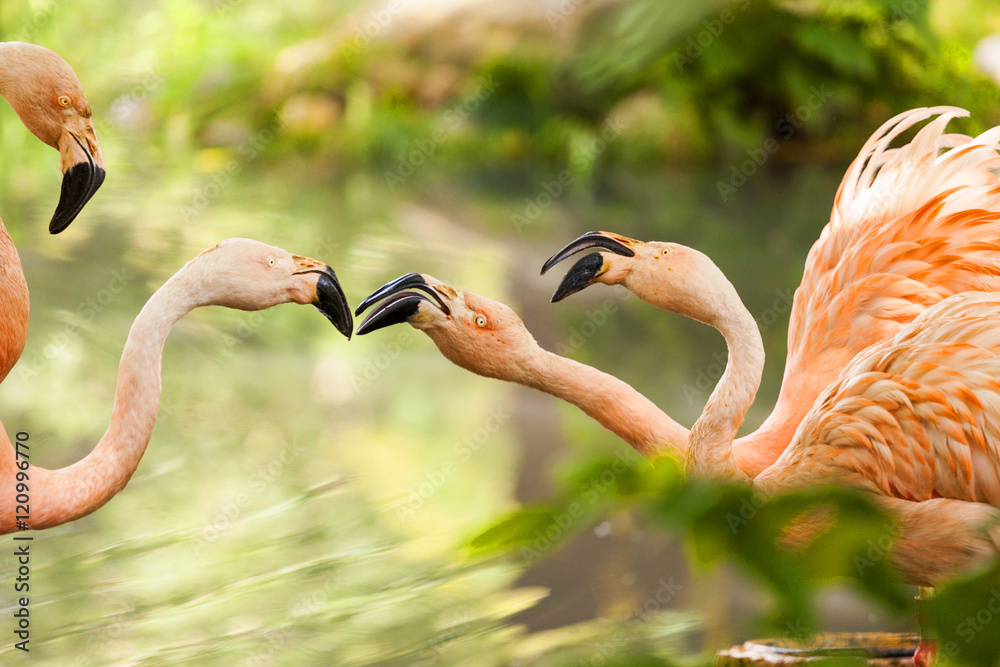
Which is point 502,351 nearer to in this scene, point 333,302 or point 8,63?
point 333,302

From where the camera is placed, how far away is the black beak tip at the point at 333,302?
43.1 inches

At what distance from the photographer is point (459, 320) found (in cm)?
109

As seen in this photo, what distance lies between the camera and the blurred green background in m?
1.61

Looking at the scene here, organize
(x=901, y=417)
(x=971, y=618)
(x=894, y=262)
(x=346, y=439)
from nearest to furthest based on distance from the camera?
(x=971, y=618)
(x=901, y=417)
(x=894, y=262)
(x=346, y=439)

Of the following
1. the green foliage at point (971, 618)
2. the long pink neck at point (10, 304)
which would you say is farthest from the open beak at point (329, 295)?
the green foliage at point (971, 618)

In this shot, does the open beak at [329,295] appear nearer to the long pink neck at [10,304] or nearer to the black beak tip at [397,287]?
the black beak tip at [397,287]

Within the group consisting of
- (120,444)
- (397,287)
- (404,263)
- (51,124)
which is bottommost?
(404,263)

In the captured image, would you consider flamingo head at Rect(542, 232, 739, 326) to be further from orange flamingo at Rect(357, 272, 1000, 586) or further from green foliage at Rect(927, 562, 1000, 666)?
green foliage at Rect(927, 562, 1000, 666)

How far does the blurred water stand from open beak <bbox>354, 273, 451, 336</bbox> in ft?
0.87

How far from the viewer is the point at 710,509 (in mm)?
433

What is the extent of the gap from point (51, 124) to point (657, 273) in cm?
74

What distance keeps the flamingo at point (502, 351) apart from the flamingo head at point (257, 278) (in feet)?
0.20

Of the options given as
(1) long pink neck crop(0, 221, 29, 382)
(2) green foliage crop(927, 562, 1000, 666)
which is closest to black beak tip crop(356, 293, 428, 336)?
(1) long pink neck crop(0, 221, 29, 382)

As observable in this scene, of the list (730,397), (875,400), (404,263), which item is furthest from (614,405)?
(404,263)
